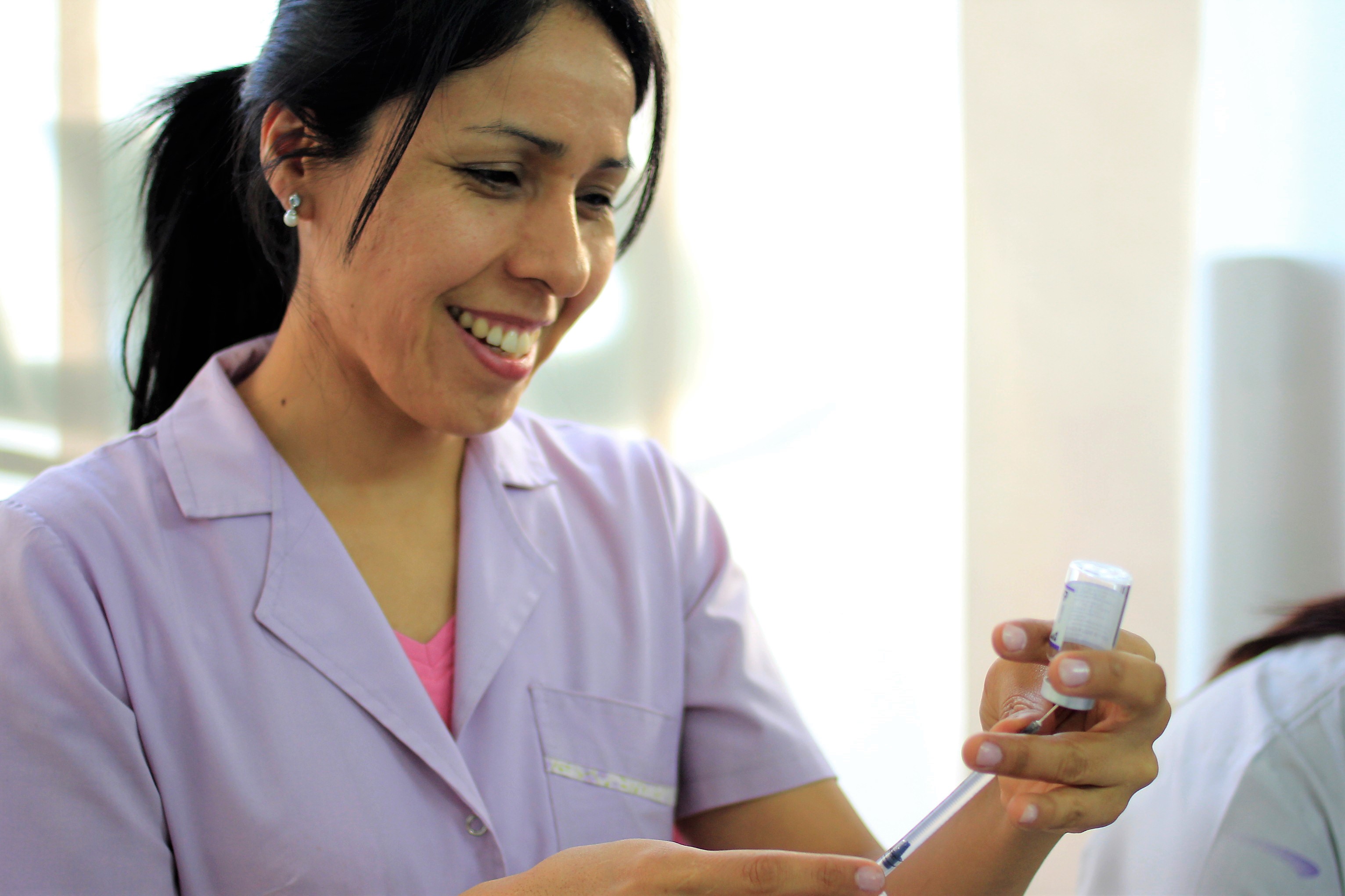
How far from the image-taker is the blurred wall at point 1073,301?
60.7 inches

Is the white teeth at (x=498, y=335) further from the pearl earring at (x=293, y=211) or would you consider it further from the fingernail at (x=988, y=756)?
the fingernail at (x=988, y=756)

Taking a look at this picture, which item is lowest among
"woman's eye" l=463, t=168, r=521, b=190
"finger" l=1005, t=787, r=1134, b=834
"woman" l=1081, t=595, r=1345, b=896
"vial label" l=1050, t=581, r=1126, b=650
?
"woman" l=1081, t=595, r=1345, b=896

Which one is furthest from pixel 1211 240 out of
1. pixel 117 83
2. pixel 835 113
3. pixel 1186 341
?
pixel 117 83

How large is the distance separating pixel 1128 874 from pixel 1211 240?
106 cm

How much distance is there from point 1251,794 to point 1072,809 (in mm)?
309

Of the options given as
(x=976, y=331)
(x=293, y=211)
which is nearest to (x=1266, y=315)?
(x=976, y=331)

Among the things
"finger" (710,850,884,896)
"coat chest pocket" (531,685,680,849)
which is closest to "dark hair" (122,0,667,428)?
"coat chest pocket" (531,685,680,849)

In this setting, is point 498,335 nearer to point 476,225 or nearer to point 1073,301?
point 476,225

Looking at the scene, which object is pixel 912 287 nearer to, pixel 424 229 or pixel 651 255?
pixel 651 255

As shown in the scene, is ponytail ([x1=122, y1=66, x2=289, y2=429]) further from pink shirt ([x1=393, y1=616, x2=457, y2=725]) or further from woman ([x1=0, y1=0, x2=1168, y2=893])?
pink shirt ([x1=393, y1=616, x2=457, y2=725])

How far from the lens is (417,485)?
3.26ft

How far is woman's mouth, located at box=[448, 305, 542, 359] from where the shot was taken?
34.5 inches

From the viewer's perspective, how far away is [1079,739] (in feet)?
2.25

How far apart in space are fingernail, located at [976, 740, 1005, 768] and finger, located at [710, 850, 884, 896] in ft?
0.30
